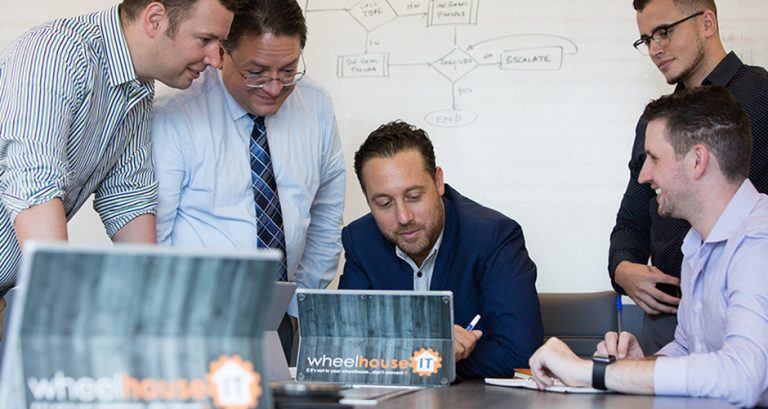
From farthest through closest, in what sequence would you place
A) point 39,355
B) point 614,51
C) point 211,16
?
point 614,51 → point 211,16 → point 39,355

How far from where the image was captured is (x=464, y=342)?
2.22 metres

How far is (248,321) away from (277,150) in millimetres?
1883

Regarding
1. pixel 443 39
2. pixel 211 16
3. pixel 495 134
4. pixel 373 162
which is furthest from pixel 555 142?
pixel 211 16

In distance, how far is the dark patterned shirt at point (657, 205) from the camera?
2.64m

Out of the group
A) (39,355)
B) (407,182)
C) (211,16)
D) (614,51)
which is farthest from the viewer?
(614,51)

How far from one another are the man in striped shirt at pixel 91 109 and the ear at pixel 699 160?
3.78ft

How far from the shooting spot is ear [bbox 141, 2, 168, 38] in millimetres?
2219

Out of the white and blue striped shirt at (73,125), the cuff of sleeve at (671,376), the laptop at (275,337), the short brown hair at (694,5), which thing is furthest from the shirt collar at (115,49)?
the short brown hair at (694,5)

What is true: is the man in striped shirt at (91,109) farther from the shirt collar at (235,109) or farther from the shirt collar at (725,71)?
the shirt collar at (725,71)

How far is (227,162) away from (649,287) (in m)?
1.25

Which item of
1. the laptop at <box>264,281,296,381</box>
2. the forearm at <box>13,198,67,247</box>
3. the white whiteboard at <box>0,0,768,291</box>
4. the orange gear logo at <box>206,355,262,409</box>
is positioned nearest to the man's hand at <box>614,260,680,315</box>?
the white whiteboard at <box>0,0,768,291</box>

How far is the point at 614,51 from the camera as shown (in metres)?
3.69

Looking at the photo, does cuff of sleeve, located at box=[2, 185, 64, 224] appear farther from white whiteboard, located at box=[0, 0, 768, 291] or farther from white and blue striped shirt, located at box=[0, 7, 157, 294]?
white whiteboard, located at box=[0, 0, 768, 291]

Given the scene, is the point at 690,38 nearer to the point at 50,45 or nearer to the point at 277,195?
the point at 277,195
